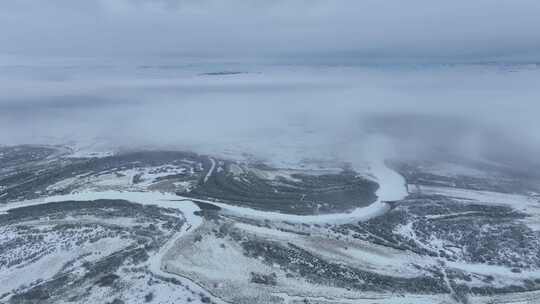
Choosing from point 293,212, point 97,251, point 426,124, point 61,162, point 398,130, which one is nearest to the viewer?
point 97,251

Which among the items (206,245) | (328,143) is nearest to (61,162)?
(206,245)

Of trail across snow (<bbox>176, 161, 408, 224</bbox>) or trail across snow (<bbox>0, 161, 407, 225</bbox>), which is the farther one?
trail across snow (<bbox>0, 161, 407, 225</bbox>)

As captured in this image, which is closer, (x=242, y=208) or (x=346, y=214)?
(x=346, y=214)

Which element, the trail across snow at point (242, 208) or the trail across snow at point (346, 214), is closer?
the trail across snow at point (346, 214)

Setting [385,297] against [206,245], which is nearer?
[385,297]

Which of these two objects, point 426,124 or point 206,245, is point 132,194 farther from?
point 426,124

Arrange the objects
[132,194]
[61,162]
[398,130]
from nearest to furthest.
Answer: [132,194]
[61,162]
[398,130]

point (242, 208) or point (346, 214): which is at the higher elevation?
point (242, 208)

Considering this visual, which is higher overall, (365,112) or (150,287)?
(365,112)

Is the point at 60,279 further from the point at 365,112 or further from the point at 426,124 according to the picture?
the point at 365,112
